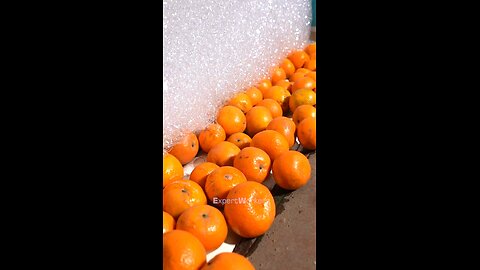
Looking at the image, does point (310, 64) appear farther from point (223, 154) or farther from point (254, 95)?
point (223, 154)

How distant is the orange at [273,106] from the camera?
5.24 ft

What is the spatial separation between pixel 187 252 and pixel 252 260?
0.77 ft

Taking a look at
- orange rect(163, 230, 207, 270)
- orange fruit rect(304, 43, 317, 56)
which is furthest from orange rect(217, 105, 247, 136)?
orange fruit rect(304, 43, 317, 56)

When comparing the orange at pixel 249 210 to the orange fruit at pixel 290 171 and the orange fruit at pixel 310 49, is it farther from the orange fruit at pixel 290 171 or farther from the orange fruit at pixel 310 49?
the orange fruit at pixel 310 49

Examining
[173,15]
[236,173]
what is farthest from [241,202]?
[173,15]

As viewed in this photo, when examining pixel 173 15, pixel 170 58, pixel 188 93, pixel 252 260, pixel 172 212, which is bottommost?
pixel 252 260

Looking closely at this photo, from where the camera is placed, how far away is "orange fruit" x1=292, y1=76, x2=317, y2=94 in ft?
5.73

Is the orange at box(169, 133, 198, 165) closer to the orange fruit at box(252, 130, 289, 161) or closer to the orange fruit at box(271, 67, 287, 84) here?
the orange fruit at box(252, 130, 289, 161)

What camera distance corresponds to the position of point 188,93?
52.2 inches

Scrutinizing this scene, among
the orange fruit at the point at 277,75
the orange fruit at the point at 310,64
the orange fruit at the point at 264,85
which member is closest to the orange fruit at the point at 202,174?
the orange fruit at the point at 264,85

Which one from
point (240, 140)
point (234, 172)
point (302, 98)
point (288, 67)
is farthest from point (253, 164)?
point (288, 67)

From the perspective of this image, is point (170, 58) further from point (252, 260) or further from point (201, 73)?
point (252, 260)

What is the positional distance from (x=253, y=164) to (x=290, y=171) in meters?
0.12

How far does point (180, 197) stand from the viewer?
1.03 metres
